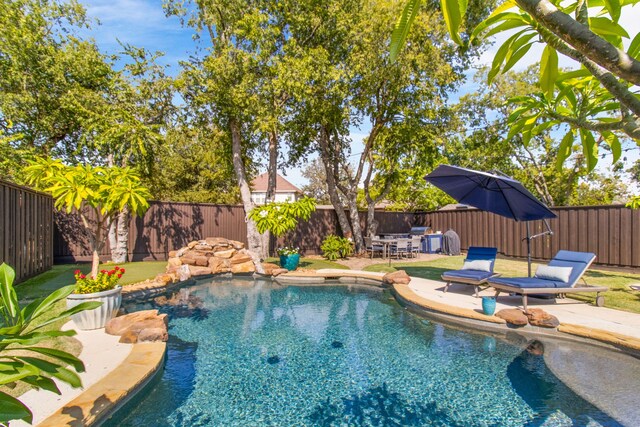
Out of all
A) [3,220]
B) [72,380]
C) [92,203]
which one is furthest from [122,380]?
[3,220]

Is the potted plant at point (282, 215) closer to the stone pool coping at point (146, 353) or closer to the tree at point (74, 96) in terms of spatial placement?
the stone pool coping at point (146, 353)

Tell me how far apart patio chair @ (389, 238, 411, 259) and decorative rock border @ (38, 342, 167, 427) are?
30.5 feet

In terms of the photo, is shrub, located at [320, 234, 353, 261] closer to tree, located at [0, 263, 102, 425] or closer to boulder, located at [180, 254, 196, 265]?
boulder, located at [180, 254, 196, 265]

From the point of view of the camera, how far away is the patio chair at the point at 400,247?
1254 centimetres

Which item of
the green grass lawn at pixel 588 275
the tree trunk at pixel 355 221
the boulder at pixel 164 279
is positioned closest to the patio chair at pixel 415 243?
the green grass lawn at pixel 588 275

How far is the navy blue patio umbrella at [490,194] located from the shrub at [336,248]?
593 centimetres

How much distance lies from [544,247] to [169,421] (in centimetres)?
1272

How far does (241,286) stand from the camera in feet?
30.2

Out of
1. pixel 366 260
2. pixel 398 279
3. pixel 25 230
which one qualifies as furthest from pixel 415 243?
pixel 25 230

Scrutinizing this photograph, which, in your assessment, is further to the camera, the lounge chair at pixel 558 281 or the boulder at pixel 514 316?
the lounge chair at pixel 558 281

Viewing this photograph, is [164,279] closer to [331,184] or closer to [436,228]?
[331,184]

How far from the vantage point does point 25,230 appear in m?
7.79

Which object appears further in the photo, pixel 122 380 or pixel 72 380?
pixel 122 380

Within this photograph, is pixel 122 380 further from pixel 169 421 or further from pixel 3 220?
pixel 3 220
